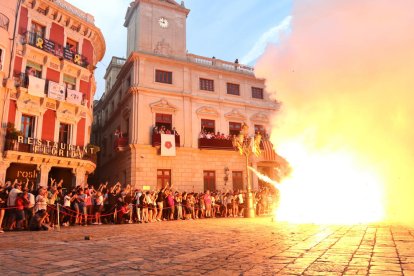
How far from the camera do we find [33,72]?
2134 cm

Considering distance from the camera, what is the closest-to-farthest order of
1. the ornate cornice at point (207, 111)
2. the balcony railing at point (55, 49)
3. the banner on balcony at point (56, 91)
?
the balcony railing at point (55, 49)
the banner on balcony at point (56, 91)
the ornate cornice at point (207, 111)

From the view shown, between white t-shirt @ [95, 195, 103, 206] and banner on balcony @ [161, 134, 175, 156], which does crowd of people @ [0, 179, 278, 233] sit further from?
banner on balcony @ [161, 134, 175, 156]

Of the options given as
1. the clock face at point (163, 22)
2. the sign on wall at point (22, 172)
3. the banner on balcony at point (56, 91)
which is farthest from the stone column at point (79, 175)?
the clock face at point (163, 22)

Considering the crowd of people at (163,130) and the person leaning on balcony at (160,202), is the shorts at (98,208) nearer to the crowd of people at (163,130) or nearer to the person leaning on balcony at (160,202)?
the person leaning on balcony at (160,202)

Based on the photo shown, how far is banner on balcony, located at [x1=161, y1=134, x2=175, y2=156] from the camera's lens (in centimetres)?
2431

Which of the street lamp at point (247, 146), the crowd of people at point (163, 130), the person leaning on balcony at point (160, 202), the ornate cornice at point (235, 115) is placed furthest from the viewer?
the ornate cornice at point (235, 115)

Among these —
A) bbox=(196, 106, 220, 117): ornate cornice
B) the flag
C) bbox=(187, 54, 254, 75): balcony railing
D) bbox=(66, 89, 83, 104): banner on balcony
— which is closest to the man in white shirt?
bbox=(66, 89, 83, 104): banner on balcony

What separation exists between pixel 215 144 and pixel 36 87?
14.0 m

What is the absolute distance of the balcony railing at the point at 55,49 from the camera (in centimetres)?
2148

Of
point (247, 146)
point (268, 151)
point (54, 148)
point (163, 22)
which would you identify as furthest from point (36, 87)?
point (268, 151)

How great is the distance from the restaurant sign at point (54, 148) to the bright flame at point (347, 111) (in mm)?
15281

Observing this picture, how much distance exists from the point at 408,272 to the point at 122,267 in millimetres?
4065

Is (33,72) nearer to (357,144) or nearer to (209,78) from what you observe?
(209,78)

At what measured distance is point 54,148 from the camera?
2156cm
